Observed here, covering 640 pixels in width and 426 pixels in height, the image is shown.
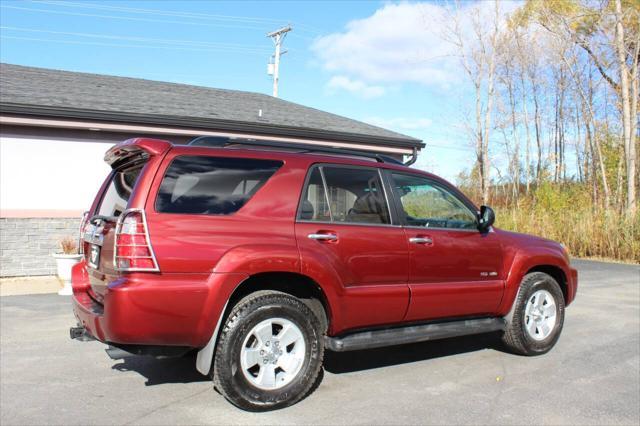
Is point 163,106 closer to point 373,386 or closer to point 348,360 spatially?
point 348,360

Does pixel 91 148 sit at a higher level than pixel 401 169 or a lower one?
higher

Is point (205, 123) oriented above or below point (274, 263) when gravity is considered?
above

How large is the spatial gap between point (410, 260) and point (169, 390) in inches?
87.6

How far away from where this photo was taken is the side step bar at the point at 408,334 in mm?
4285

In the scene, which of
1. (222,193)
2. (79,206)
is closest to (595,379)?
(222,193)

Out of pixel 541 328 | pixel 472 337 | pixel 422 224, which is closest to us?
pixel 422 224

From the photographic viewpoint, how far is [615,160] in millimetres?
20297

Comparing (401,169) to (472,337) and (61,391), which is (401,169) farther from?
(61,391)


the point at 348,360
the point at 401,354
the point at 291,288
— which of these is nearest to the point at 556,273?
the point at 401,354

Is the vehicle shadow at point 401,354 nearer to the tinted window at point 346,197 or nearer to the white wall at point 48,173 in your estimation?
the tinted window at point 346,197

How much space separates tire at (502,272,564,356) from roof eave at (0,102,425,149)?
25.2 ft

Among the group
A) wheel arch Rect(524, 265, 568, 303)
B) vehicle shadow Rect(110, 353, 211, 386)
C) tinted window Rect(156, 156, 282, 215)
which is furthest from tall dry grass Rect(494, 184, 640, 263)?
tinted window Rect(156, 156, 282, 215)

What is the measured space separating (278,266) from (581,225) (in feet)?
44.4

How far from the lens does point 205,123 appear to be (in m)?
11.2
